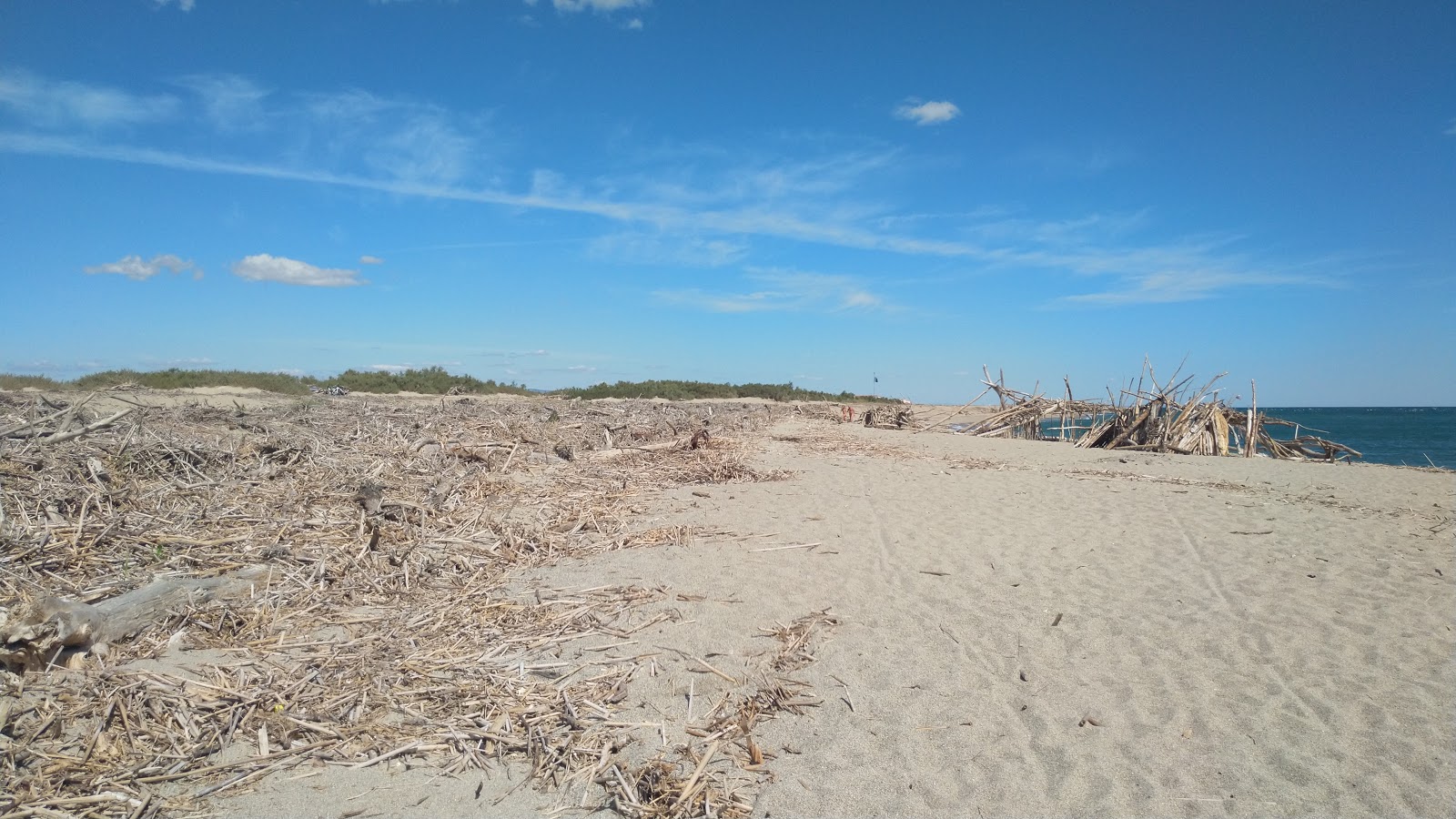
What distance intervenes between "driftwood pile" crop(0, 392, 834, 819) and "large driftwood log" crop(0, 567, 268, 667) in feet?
0.04

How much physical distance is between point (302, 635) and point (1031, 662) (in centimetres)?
427

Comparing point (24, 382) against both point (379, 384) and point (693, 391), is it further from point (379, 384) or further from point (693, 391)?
point (693, 391)

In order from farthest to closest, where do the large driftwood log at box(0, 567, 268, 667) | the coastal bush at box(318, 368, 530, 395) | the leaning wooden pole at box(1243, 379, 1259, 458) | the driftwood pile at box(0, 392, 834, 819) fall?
the coastal bush at box(318, 368, 530, 395) < the leaning wooden pole at box(1243, 379, 1259, 458) < the large driftwood log at box(0, 567, 268, 667) < the driftwood pile at box(0, 392, 834, 819)

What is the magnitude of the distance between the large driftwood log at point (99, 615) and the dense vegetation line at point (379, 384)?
8499 millimetres

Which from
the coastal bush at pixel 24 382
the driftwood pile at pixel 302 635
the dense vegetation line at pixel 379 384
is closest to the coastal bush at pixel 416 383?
the dense vegetation line at pixel 379 384

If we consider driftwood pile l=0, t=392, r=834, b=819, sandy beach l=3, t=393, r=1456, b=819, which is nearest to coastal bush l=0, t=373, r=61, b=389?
driftwood pile l=0, t=392, r=834, b=819

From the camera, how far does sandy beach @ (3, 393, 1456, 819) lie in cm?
294

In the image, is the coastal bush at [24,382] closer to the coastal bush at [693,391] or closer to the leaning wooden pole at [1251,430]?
the coastal bush at [693,391]

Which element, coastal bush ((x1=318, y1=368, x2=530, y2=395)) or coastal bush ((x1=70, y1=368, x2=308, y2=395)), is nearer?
coastal bush ((x1=70, y1=368, x2=308, y2=395))

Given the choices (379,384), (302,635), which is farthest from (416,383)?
(302,635)

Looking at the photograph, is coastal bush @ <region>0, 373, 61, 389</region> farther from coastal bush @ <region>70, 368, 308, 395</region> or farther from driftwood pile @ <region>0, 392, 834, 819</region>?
driftwood pile @ <region>0, 392, 834, 819</region>

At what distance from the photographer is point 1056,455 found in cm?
1497

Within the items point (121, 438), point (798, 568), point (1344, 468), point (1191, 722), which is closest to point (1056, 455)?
point (1344, 468)

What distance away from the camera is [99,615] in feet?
11.8
